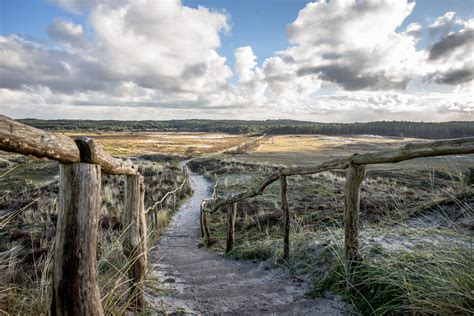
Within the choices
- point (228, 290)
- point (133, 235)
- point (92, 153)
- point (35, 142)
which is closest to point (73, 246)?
point (92, 153)

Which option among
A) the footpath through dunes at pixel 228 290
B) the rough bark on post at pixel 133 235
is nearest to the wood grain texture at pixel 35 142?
the rough bark on post at pixel 133 235

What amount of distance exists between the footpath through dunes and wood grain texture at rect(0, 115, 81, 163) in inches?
83.3

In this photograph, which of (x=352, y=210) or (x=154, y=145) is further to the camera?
(x=154, y=145)

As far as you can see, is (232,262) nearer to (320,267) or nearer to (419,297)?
(320,267)

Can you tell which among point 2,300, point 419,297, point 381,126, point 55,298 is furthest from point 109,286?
point 381,126

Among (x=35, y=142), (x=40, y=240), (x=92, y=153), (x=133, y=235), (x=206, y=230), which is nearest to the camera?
(x=35, y=142)

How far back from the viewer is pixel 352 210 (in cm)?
320

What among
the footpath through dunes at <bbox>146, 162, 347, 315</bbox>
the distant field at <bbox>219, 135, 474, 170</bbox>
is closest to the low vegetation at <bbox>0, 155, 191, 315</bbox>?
the footpath through dunes at <bbox>146, 162, 347, 315</bbox>

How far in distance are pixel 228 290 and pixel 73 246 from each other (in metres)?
2.43

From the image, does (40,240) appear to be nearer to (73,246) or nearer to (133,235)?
(133,235)

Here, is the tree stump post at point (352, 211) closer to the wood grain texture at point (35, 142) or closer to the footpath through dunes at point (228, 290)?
the footpath through dunes at point (228, 290)

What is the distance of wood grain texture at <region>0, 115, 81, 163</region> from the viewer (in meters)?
1.39

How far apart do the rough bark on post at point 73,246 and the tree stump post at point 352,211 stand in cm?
237

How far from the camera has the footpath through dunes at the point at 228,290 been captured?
3.12 metres
